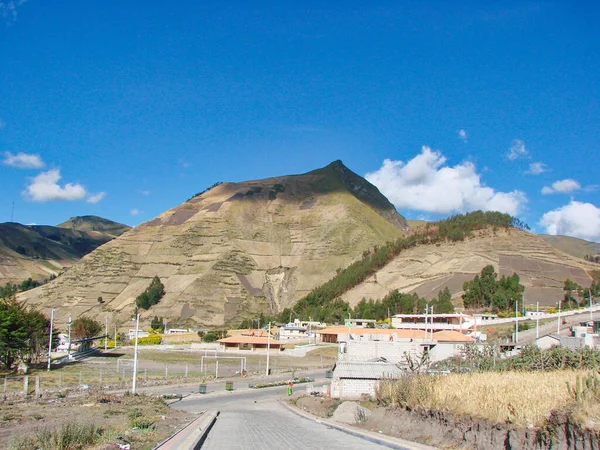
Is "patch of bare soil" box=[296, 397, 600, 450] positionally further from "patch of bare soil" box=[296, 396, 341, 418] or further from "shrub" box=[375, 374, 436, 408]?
"patch of bare soil" box=[296, 396, 341, 418]

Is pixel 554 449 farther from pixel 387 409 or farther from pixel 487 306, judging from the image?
pixel 487 306

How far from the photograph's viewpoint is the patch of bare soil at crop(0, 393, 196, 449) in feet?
57.3

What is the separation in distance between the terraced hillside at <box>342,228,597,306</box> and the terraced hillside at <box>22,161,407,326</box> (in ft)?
98.8

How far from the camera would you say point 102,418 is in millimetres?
23859

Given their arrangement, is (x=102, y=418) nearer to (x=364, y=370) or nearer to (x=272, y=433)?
(x=272, y=433)

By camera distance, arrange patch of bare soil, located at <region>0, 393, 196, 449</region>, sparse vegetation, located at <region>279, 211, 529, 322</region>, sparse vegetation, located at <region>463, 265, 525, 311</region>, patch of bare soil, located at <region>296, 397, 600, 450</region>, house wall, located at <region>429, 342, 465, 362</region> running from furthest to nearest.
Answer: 1. sparse vegetation, located at <region>279, 211, 529, 322</region>
2. sparse vegetation, located at <region>463, 265, 525, 311</region>
3. house wall, located at <region>429, 342, 465, 362</region>
4. patch of bare soil, located at <region>0, 393, 196, 449</region>
5. patch of bare soil, located at <region>296, 397, 600, 450</region>

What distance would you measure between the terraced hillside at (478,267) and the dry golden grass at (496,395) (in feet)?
317

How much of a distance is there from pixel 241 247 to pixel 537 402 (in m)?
166

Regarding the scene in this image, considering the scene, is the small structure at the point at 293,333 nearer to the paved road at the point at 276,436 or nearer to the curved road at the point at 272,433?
the curved road at the point at 272,433

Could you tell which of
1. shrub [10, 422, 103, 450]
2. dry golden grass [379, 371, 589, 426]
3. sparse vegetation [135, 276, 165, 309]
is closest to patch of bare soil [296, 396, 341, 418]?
dry golden grass [379, 371, 589, 426]

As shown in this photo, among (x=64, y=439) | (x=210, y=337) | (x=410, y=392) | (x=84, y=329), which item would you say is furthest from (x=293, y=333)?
(x=64, y=439)

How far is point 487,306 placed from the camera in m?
104

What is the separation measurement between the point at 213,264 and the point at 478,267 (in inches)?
2807

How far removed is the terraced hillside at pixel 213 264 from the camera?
146875 millimetres
